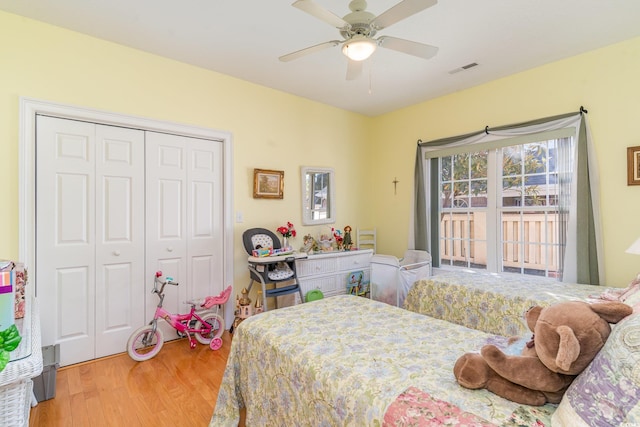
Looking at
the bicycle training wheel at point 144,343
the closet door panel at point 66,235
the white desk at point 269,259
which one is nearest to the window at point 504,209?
the white desk at point 269,259

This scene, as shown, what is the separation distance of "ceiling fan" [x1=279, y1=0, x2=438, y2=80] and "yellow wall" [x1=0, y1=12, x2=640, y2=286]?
59.5 inches

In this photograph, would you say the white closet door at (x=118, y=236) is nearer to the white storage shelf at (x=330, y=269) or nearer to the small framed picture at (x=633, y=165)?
the white storage shelf at (x=330, y=269)

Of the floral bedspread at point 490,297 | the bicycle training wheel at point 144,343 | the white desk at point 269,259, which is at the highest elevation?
the white desk at point 269,259

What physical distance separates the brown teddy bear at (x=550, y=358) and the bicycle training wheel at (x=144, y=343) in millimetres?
2586

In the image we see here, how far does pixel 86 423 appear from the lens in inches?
76.1

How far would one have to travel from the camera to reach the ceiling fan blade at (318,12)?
1.68 m

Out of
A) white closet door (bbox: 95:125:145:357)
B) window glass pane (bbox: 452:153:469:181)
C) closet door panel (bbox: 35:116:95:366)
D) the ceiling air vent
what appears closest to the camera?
closet door panel (bbox: 35:116:95:366)

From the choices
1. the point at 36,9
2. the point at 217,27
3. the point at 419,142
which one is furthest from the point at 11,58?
the point at 419,142

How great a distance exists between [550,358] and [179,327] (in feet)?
9.24

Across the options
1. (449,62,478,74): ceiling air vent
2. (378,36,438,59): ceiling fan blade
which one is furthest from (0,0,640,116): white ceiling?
(378,36,438,59): ceiling fan blade

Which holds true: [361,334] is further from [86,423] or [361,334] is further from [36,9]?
[36,9]

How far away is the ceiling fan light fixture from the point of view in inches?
76.8

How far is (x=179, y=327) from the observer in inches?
114

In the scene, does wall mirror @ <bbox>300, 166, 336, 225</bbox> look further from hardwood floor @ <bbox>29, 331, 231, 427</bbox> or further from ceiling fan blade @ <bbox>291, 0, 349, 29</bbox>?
ceiling fan blade @ <bbox>291, 0, 349, 29</bbox>
